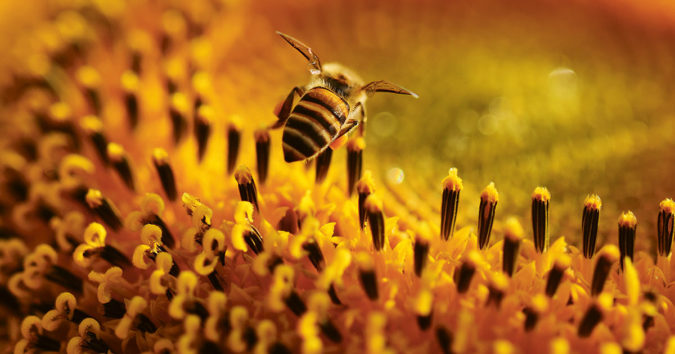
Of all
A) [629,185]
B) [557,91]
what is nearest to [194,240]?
[629,185]

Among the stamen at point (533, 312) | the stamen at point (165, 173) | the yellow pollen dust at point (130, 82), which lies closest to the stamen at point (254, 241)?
the stamen at point (165, 173)

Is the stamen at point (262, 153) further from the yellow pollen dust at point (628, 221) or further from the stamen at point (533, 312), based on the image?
the yellow pollen dust at point (628, 221)

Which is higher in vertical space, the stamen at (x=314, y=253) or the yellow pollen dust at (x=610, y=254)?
the stamen at (x=314, y=253)

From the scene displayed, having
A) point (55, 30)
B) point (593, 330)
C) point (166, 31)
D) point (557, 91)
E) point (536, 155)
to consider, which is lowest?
point (593, 330)

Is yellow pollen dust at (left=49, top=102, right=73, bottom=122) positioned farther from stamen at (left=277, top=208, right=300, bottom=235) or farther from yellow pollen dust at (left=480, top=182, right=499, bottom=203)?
yellow pollen dust at (left=480, top=182, right=499, bottom=203)

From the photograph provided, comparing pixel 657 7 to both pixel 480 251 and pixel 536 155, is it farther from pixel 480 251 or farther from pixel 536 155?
pixel 480 251

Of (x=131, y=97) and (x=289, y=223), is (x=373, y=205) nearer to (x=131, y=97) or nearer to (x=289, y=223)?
(x=289, y=223)
